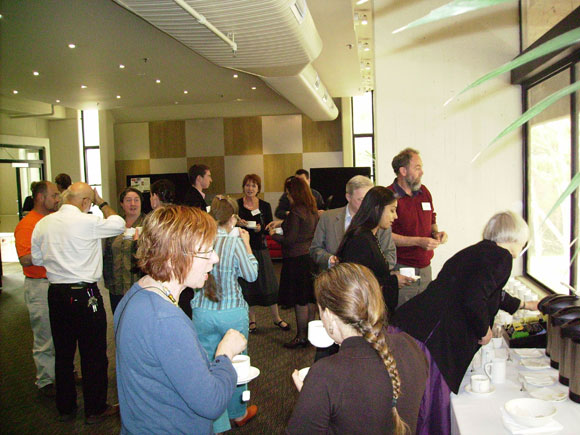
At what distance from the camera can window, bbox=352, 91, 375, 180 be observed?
11609mm

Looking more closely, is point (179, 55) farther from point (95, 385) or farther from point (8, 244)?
point (8, 244)

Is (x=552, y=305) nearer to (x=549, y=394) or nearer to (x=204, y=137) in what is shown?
(x=549, y=394)

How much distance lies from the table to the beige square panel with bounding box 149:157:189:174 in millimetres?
10510

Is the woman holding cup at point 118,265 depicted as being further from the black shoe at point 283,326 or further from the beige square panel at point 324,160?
the beige square panel at point 324,160

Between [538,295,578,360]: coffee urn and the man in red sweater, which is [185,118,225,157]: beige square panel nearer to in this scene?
the man in red sweater

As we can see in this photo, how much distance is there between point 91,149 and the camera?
1240 cm

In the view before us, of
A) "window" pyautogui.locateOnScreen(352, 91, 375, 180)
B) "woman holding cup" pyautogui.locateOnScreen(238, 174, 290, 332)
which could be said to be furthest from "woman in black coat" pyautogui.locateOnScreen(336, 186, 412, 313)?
"window" pyautogui.locateOnScreen(352, 91, 375, 180)

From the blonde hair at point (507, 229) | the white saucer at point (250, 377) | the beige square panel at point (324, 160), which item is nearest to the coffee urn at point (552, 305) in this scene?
the blonde hair at point (507, 229)

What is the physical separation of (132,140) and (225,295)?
10062 millimetres

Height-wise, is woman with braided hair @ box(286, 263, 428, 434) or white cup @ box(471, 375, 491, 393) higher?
woman with braided hair @ box(286, 263, 428, 434)

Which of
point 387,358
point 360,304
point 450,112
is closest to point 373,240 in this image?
point 360,304

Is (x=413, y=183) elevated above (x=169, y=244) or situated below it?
above

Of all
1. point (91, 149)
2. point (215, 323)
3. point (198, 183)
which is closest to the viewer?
point (215, 323)

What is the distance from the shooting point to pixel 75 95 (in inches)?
376
